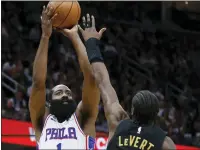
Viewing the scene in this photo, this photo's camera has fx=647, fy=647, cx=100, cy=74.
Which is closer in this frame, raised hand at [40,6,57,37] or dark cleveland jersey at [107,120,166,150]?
dark cleveland jersey at [107,120,166,150]

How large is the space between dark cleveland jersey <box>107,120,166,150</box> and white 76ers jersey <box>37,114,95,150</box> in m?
1.01

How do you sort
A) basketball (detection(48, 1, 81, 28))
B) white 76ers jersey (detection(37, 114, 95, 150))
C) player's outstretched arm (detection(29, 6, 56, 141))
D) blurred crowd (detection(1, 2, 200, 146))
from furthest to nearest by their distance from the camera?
blurred crowd (detection(1, 2, 200, 146))
basketball (detection(48, 1, 81, 28))
player's outstretched arm (detection(29, 6, 56, 141))
white 76ers jersey (detection(37, 114, 95, 150))

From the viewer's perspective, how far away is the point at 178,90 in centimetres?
1546

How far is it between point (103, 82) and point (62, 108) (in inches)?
31.1

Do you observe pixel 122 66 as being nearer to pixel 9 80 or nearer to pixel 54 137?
pixel 9 80

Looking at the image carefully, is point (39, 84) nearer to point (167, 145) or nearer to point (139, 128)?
point (139, 128)

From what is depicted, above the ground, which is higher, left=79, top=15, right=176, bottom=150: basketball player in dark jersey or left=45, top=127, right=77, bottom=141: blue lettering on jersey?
left=79, top=15, right=176, bottom=150: basketball player in dark jersey

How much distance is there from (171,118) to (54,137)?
9080 millimetres

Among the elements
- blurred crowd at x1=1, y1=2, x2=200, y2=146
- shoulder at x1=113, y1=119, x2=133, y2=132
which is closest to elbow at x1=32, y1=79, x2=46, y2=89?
shoulder at x1=113, y1=119, x2=133, y2=132

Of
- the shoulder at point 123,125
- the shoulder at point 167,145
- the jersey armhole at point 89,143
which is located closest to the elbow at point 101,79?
the shoulder at point 123,125

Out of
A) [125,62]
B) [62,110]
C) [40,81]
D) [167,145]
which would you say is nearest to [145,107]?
[167,145]

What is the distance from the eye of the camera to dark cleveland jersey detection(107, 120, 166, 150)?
369 centimetres

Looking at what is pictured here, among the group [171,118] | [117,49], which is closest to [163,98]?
[171,118]

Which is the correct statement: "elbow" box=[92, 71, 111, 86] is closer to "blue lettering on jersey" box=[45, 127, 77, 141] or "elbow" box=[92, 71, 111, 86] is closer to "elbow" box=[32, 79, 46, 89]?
"blue lettering on jersey" box=[45, 127, 77, 141]
